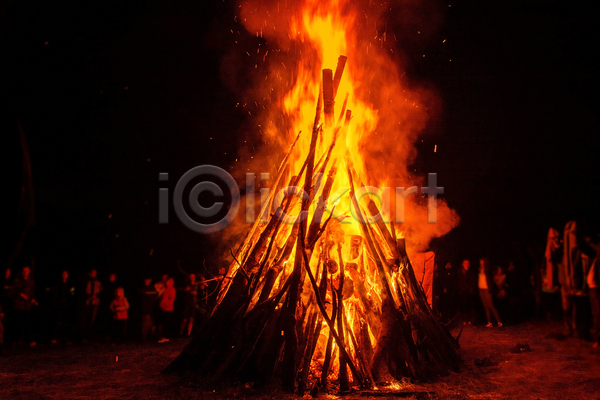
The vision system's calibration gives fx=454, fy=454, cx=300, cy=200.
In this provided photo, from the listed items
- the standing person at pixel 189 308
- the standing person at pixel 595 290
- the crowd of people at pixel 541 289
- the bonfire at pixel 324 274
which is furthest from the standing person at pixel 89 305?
the standing person at pixel 595 290

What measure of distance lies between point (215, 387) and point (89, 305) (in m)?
5.49

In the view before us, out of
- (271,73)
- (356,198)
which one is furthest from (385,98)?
(356,198)

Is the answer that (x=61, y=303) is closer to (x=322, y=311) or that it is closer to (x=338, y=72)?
(x=322, y=311)

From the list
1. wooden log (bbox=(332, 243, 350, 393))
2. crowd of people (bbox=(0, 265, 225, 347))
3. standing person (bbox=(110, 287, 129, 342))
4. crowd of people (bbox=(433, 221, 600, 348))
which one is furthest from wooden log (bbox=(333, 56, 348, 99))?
standing person (bbox=(110, 287, 129, 342))

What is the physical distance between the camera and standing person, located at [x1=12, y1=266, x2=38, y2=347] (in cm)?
869

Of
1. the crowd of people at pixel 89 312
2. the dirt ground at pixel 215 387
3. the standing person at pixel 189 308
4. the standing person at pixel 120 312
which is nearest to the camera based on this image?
the dirt ground at pixel 215 387

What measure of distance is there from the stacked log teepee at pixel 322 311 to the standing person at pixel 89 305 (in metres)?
4.41

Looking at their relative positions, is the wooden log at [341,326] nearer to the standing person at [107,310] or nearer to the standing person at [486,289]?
the standing person at [486,289]

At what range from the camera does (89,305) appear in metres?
9.12

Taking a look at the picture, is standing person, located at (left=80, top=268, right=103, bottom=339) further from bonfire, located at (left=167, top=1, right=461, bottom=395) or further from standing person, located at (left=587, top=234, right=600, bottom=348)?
standing person, located at (left=587, top=234, right=600, bottom=348)

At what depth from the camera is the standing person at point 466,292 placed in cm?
1069

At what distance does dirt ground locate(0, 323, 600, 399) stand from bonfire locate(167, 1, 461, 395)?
267 mm

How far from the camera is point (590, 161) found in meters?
16.3

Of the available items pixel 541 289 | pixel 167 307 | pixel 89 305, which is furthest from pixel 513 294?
pixel 89 305
